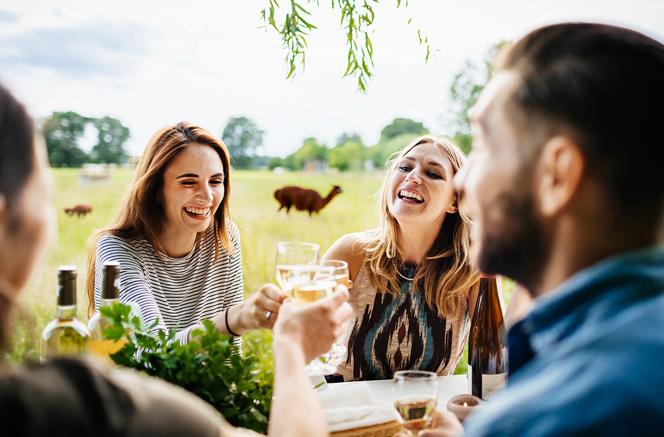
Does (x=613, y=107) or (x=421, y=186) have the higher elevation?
(x=613, y=107)

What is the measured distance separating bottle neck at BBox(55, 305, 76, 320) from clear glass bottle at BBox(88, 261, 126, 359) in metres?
0.06

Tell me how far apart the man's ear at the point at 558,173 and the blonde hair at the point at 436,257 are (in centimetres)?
139

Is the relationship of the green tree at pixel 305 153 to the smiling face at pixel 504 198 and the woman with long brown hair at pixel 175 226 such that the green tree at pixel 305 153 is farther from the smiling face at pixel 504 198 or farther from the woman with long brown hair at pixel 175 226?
the smiling face at pixel 504 198

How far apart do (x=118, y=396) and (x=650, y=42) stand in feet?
2.90

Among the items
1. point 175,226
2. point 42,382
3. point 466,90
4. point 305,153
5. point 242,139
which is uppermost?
point 466,90

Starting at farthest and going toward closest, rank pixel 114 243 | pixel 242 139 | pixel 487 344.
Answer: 1. pixel 242 139
2. pixel 114 243
3. pixel 487 344

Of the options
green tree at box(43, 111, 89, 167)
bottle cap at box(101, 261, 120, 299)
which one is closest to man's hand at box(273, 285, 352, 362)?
bottle cap at box(101, 261, 120, 299)

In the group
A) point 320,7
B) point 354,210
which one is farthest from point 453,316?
point 354,210

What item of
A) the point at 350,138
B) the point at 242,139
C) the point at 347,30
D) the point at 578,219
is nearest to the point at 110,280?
the point at 578,219

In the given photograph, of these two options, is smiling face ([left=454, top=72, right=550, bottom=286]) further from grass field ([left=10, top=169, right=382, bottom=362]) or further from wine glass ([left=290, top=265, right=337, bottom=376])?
grass field ([left=10, top=169, right=382, bottom=362])

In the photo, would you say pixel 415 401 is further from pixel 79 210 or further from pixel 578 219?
pixel 79 210

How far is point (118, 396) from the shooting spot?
70cm

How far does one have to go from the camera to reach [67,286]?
126 cm

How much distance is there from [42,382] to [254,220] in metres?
4.18
